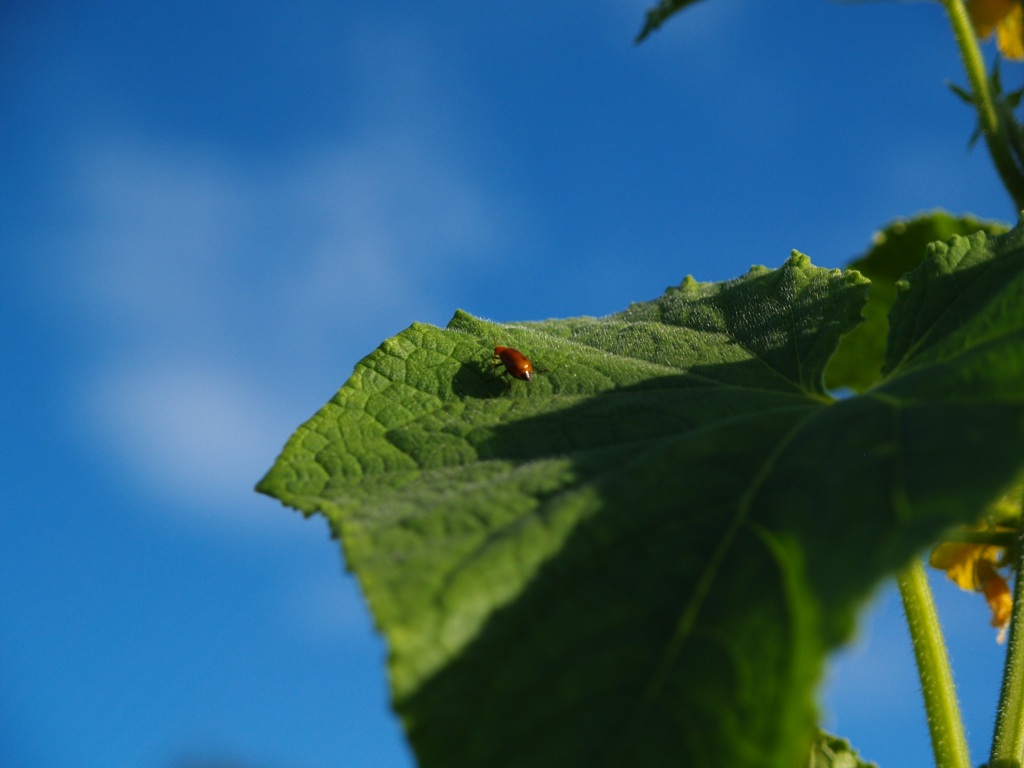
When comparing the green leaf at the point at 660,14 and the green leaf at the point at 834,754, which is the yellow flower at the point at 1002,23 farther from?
the green leaf at the point at 834,754

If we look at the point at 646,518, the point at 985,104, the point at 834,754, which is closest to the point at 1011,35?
the point at 985,104

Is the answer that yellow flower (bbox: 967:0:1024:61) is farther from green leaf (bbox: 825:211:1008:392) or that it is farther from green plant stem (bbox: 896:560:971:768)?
green plant stem (bbox: 896:560:971:768)

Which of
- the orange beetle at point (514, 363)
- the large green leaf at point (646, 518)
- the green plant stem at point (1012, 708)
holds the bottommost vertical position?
the green plant stem at point (1012, 708)

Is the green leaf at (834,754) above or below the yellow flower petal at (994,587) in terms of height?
below

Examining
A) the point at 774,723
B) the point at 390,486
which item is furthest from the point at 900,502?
the point at 390,486

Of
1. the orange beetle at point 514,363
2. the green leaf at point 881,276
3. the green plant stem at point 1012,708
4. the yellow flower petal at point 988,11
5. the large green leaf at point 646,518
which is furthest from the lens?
the green leaf at point 881,276

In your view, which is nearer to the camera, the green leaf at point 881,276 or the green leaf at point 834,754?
the green leaf at point 834,754

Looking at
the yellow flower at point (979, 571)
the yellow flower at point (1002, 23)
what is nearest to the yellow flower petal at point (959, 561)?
the yellow flower at point (979, 571)
